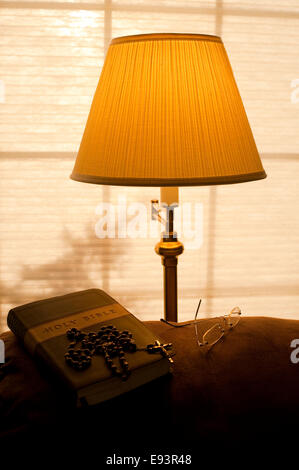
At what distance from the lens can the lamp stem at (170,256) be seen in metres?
1.24

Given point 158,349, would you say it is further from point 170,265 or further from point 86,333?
point 170,265

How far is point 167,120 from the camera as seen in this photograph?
91 cm

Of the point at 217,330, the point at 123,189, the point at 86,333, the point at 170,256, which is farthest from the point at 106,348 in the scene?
the point at 123,189

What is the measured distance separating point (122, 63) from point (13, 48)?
3.07ft

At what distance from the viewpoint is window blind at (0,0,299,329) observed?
1.75m

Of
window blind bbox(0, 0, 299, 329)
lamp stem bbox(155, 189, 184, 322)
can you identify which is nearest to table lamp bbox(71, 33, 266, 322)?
lamp stem bbox(155, 189, 184, 322)

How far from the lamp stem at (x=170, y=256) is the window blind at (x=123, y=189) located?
603mm

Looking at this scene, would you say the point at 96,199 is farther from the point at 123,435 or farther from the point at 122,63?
the point at 123,435

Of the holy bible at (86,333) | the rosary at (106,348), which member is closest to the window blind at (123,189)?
the holy bible at (86,333)

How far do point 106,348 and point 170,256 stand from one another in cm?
41

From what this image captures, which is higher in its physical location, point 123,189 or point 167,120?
point 167,120

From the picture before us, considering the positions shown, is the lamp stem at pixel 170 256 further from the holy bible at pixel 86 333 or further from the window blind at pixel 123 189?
the window blind at pixel 123 189

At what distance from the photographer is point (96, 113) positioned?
981 millimetres

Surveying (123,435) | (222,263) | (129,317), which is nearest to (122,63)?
(129,317)
